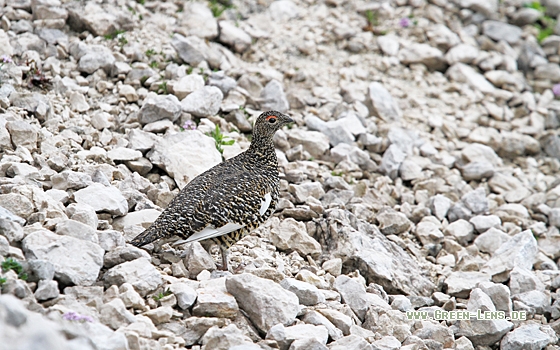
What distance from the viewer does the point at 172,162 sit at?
8156 millimetres

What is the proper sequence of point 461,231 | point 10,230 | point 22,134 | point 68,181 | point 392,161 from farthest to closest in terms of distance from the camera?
point 392,161, point 461,231, point 22,134, point 68,181, point 10,230

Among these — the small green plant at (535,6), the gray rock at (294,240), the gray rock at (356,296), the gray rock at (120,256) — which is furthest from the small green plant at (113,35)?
the small green plant at (535,6)

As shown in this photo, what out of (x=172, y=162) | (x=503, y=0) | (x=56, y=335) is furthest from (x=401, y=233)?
(x=503, y=0)

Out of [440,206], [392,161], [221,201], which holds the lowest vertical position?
[440,206]

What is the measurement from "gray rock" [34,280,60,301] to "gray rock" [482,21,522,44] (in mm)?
10228

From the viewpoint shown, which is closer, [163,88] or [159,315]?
[159,315]

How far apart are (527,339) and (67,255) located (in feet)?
14.3

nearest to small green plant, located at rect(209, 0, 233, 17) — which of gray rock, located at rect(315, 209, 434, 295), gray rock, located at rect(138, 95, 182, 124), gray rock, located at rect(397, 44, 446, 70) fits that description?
gray rock, located at rect(138, 95, 182, 124)

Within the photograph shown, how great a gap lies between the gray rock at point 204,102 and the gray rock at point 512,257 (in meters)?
4.02

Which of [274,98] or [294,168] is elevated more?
[274,98]

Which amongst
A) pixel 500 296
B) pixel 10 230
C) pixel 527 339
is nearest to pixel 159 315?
pixel 10 230

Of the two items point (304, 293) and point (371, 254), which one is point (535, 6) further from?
point (304, 293)

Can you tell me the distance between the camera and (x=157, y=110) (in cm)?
882

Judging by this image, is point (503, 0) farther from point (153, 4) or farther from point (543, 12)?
point (153, 4)
